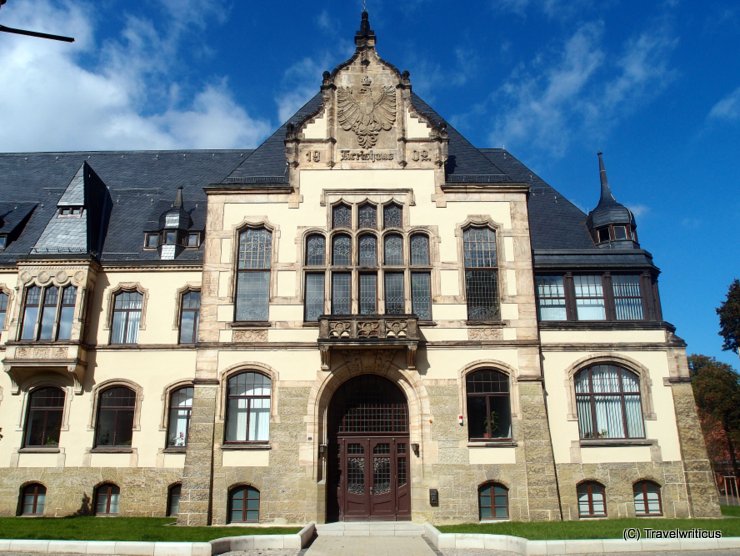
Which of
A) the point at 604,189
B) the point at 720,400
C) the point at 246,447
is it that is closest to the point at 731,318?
the point at 720,400

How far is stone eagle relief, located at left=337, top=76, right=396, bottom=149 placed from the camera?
83.4 ft

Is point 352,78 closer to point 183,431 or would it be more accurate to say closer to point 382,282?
point 382,282

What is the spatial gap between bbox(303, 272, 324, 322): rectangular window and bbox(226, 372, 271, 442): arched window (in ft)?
9.17

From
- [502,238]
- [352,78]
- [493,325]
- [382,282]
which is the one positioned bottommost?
[493,325]

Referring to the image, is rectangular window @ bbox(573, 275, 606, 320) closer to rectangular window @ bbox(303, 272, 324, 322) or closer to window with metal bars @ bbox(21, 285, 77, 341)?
rectangular window @ bbox(303, 272, 324, 322)

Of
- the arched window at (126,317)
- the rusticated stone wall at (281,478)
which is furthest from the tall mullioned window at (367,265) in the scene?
the arched window at (126,317)

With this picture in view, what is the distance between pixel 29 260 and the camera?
Answer: 84.2 feet

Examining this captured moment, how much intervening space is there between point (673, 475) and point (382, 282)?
490 inches

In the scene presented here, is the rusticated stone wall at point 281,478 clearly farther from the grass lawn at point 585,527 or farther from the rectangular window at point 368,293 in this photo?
the grass lawn at point 585,527

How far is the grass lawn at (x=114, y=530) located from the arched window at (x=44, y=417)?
10.0 ft

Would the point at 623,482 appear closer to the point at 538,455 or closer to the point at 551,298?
the point at 538,455

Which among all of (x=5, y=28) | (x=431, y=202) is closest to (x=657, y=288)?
(x=431, y=202)

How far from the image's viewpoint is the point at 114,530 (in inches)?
736

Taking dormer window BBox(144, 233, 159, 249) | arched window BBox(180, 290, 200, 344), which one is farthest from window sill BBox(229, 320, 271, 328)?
dormer window BBox(144, 233, 159, 249)
